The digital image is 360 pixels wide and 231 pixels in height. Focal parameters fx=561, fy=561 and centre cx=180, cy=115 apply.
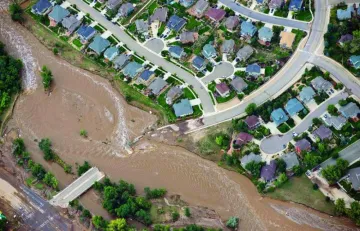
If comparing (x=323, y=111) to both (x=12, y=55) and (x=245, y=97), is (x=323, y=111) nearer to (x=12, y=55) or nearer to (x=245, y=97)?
(x=245, y=97)

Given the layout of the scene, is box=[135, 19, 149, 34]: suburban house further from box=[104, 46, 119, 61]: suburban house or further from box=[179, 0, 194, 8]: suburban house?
box=[179, 0, 194, 8]: suburban house

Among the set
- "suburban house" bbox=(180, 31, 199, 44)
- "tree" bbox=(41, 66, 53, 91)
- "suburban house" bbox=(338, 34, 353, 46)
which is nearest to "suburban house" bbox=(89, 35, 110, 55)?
"tree" bbox=(41, 66, 53, 91)

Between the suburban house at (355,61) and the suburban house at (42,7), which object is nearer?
the suburban house at (355,61)

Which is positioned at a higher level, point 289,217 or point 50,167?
point 50,167

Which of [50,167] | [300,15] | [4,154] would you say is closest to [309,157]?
[300,15]

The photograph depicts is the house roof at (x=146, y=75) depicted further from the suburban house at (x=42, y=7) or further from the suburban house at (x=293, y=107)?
the suburban house at (x=42, y=7)

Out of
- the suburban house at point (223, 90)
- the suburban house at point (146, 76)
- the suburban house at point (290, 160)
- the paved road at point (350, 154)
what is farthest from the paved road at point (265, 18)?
the suburban house at point (290, 160)
